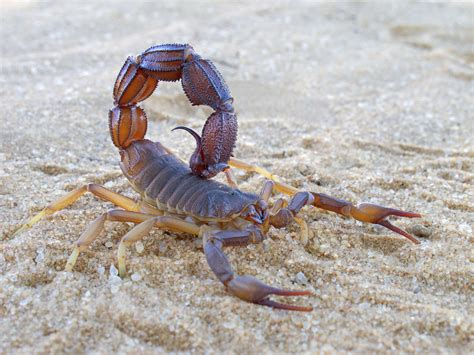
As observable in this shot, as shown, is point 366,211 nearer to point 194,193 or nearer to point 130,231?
point 194,193

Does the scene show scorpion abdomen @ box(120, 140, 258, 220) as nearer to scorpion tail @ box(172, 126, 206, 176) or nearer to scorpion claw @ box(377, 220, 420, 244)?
scorpion tail @ box(172, 126, 206, 176)

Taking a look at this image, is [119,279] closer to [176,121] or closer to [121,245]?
[121,245]

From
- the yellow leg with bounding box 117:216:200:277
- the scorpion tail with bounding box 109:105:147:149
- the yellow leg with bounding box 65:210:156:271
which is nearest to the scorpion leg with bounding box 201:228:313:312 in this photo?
the yellow leg with bounding box 117:216:200:277

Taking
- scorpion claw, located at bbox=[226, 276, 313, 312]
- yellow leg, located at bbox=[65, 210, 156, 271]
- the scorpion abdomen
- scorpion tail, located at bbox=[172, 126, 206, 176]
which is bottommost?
scorpion claw, located at bbox=[226, 276, 313, 312]

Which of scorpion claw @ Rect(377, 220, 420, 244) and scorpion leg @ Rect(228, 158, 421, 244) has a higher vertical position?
scorpion leg @ Rect(228, 158, 421, 244)

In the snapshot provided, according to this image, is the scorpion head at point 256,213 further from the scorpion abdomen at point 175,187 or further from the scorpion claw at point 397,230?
the scorpion claw at point 397,230

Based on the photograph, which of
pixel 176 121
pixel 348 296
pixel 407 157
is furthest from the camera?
pixel 176 121

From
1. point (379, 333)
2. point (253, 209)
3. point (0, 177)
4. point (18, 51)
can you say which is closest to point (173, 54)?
point (253, 209)
